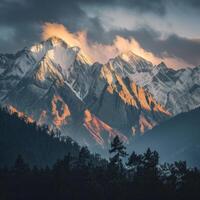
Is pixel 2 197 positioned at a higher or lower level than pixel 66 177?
lower

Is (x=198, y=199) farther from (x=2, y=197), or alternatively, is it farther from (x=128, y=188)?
(x=2, y=197)

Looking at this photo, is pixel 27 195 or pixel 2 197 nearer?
pixel 2 197

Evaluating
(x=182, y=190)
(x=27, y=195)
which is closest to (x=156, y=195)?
(x=182, y=190)

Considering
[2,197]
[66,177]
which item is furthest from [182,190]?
[2,197]

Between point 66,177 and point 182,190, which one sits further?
point 66,177

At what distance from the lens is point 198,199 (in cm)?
18025

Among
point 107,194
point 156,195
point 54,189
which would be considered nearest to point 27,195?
point 54,189

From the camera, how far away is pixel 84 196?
7431 inches

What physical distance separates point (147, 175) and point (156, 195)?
9.30 m

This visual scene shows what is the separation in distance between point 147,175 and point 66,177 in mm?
23661

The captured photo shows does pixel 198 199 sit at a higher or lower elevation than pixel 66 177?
lower

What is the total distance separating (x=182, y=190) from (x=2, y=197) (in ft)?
154

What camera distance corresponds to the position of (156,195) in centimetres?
18375

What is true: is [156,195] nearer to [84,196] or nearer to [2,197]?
[84,196]
